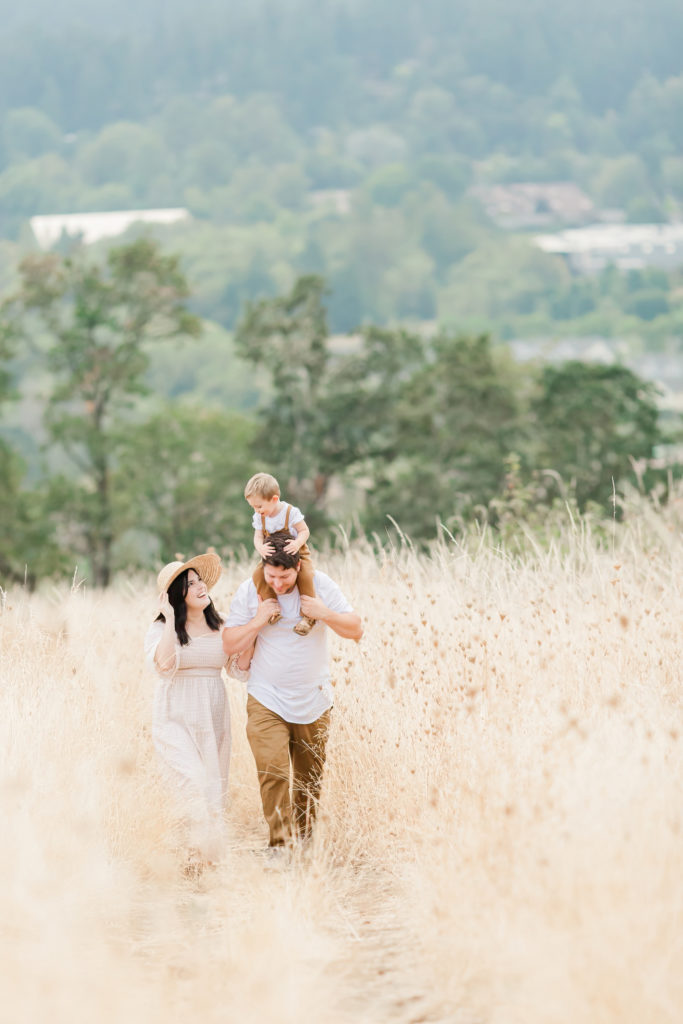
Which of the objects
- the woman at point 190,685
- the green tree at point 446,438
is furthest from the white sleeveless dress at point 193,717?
the green tree at point 446,438

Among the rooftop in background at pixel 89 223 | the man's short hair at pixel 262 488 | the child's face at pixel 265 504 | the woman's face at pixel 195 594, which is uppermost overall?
the rooftop in background at pixel 89 223

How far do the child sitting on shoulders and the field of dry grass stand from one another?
30.9 inches

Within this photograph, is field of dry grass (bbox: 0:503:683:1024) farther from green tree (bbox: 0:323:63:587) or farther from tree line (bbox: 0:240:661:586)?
green tree (bbox: 0:323:63:587)

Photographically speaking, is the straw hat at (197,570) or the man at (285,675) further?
the straw hat at (197,570)

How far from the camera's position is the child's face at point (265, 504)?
5.28 m

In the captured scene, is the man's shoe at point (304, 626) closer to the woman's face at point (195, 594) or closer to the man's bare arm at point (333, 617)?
the man's bare arm at point (333, 617)

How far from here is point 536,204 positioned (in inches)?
5512

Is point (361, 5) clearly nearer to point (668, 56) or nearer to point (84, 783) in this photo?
point (668, 56)

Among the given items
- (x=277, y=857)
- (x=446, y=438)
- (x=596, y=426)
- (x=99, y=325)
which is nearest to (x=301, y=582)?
(x=277, y=857)

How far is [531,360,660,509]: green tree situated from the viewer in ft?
70.8

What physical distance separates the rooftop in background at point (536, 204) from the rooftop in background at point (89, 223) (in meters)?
33.5

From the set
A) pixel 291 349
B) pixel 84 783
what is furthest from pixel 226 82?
pixel 84 783

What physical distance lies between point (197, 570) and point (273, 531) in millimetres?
405

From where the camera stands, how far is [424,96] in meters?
160
